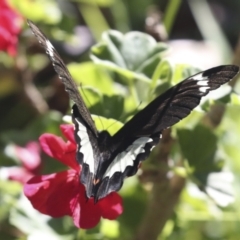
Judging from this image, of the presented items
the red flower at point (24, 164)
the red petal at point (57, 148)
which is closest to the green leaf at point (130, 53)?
the red petal at point (57, 148)

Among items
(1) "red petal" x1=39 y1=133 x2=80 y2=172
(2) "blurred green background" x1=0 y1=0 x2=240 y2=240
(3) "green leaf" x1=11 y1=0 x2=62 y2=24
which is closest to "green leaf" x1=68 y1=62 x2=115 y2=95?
(2) "blurred green background" x1=0 y1=0 x2=240 y2=240

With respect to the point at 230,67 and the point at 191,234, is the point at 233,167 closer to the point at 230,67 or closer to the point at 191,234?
the point at 191,234

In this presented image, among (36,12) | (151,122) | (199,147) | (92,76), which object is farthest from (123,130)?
(36,12)

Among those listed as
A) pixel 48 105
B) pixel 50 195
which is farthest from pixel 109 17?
pixel 50 195

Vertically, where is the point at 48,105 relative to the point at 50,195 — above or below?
below

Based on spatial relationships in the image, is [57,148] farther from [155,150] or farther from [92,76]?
[92,76]

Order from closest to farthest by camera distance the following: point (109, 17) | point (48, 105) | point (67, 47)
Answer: point (48, 105)
point (67, 47)
point (109, 17)

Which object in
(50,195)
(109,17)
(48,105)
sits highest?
(50,195)
